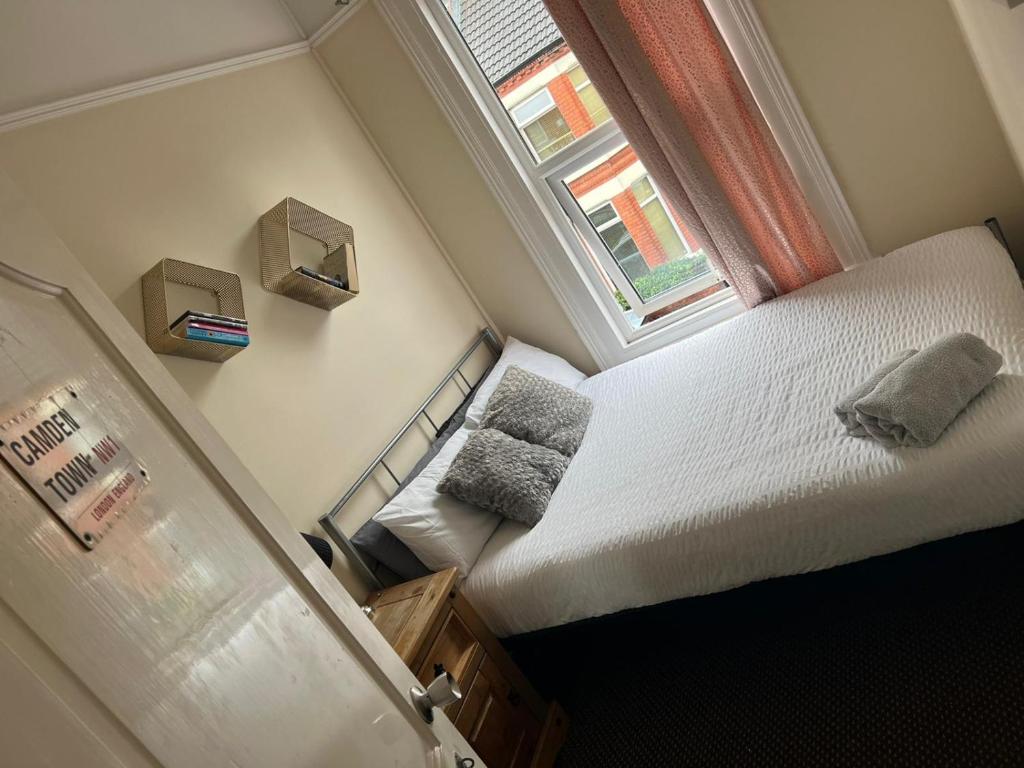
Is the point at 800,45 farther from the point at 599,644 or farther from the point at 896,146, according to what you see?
the point at 599,644

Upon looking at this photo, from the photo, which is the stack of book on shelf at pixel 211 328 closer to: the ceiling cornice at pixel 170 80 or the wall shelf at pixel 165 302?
the wall shelf at pixel 165 302

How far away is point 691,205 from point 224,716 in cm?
263

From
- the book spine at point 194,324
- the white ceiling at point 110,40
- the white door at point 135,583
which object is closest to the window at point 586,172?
the white ceiling at point 110,40

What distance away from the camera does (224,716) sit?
32.8 inches

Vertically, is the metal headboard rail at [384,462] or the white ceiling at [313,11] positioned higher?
the white ceiling at [313,11]

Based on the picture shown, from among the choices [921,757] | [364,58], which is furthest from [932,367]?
[364,58]

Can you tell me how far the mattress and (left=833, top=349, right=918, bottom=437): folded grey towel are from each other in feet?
0.12

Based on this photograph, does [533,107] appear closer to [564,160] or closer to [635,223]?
[564,160]

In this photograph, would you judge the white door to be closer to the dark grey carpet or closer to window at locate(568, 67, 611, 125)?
the dark grey carpet

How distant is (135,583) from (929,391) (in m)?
1.72

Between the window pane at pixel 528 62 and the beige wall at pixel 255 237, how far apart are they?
2.19ft

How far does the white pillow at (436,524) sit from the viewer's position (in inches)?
95.0

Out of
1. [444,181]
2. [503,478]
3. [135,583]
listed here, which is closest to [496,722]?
[503,478]

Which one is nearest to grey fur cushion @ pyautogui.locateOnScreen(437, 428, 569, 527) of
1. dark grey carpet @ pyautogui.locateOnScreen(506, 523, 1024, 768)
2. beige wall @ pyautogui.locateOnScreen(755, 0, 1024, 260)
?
dark grey carpet @ pyautogui.locateOnScreen(506, 523, 1024, 768)
